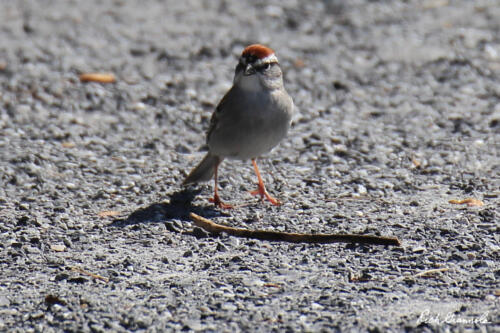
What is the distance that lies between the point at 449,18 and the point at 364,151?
4.04 metres

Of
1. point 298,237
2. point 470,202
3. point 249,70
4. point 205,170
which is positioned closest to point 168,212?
point 205,170

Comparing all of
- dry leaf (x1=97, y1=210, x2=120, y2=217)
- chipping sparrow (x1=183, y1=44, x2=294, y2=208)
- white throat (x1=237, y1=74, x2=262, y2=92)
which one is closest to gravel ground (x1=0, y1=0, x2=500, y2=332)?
dry leaf (x1=97, y1=210, x2=120, y2=217)

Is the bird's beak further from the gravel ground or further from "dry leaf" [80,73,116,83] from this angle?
"dry leaf" [80,73,116,83]

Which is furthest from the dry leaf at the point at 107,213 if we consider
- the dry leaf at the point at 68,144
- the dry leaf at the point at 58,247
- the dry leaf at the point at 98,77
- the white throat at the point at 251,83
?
the dry leaf at the point at 98,77

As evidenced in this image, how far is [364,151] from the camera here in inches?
270

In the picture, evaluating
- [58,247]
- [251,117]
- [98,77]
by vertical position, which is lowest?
[58,247]

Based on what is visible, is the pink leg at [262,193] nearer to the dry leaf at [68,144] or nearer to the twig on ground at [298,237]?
the twig on ground at [298,237]

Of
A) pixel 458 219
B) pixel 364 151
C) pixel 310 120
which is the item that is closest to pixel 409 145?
pixel 364 151

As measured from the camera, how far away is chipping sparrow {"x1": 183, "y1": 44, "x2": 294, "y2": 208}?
5.95 m

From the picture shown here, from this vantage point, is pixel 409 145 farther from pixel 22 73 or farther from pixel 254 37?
pixel 22 73

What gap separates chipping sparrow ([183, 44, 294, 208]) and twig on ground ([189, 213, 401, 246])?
514 mm

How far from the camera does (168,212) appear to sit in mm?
5703

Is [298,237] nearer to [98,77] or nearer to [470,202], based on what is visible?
[470,202]

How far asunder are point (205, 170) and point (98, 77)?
2.83 m
